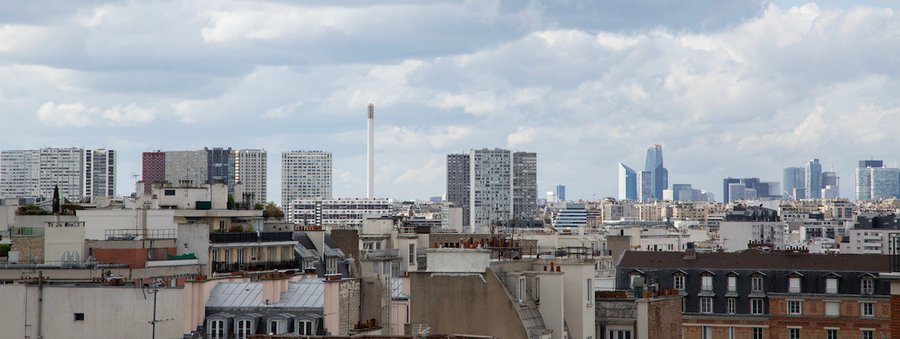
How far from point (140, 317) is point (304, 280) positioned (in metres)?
5.00

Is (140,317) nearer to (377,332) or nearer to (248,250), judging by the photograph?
(377,332)

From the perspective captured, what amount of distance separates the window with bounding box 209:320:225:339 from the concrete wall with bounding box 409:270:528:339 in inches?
214

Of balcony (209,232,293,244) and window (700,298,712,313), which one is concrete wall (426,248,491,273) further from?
window (700,298,712,313)

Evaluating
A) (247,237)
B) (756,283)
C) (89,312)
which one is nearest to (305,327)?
(89,312)

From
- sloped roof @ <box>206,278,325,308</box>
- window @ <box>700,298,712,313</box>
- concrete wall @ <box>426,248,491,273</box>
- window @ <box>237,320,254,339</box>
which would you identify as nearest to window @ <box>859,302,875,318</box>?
window @ <box>700,298,712,313</box>

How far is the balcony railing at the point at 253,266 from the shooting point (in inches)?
3152

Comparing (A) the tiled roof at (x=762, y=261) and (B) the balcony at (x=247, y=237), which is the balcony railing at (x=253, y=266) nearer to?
(B) the balcony at (x=247, y=237)

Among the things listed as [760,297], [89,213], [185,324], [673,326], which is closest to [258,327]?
[185,324]

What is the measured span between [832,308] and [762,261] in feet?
18.1

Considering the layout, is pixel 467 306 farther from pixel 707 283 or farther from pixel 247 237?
pixel 707 283

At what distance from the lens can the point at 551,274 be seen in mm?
46469

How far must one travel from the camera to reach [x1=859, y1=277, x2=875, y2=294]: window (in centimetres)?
9512

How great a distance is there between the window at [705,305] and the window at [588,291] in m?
50.8

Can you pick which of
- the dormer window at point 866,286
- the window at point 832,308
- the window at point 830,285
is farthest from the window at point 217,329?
the window at point 830,285
